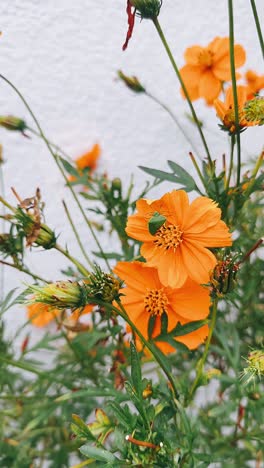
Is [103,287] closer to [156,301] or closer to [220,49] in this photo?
[156,301]

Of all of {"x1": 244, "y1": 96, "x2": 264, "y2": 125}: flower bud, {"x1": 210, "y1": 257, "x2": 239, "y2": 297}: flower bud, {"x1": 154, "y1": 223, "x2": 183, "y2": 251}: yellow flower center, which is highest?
{"x1": 244, "y1": 96, "x2": 264, "y2": 125}: flower bud

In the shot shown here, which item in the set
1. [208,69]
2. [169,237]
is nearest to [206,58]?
[208,69]

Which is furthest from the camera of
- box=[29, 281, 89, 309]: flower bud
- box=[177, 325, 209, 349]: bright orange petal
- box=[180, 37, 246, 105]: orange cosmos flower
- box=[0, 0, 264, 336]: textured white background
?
box=[0, 0, 264, 336]: textured white background

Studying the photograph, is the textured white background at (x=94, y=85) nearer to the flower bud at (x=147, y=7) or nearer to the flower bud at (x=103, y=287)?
the flower bud at (x=147, y=7)

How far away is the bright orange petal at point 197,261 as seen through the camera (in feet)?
1.45

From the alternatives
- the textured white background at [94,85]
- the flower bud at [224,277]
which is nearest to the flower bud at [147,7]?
the flower bud at [224,277]

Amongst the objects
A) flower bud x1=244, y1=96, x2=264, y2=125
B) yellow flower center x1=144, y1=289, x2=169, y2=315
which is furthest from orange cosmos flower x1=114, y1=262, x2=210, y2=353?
flower bud x1=244, y1=96, x2=264, y2=125

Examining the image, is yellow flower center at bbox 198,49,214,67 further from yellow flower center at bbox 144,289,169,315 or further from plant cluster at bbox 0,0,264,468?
yellow flower center at bbox 144,289,169,315

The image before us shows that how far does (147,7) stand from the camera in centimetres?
47

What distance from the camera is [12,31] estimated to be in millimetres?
796

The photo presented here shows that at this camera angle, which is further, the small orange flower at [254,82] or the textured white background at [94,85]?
the textured white background at [94,85]

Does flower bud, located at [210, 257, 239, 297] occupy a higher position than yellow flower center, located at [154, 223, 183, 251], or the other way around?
yellow flower center, located at [154, 223, 183, 251]

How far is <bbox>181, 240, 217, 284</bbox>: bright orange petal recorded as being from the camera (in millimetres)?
441

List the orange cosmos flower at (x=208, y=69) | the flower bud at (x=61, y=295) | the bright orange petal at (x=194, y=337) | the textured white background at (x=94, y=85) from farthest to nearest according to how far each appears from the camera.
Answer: the textured white background at (x=94, y=85), the orange cosmos flower at (x=208, y=69), the bright orange petal at (x=194, y=337), the flower bud at (x=61, y=295)
